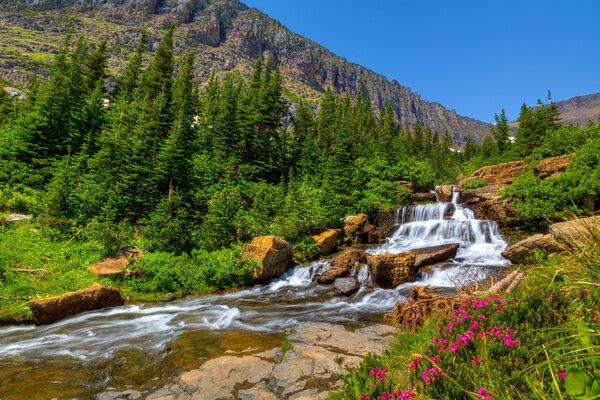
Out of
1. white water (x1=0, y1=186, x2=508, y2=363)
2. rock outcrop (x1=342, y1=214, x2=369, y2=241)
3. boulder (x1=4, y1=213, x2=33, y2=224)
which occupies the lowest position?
white water (x1=0, y1=186, x2=508, y2=363)

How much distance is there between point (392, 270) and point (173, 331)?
412 inches

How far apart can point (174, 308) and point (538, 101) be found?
71.0 metres

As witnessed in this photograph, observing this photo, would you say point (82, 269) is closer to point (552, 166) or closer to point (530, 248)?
point (530, 248)

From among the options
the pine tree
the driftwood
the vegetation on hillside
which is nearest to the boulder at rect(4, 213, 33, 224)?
the vegetation on hillside

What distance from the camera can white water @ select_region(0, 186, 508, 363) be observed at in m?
9.88

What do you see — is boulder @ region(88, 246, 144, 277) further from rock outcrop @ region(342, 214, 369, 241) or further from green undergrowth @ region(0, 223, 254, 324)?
rock outcrop @ region(342, 214, 369, 241)

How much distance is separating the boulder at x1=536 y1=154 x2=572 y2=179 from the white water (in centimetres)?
1142

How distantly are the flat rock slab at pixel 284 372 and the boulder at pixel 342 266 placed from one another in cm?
907

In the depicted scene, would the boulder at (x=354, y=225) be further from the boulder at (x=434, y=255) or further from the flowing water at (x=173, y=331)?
the boulder at (x=434, y=255)

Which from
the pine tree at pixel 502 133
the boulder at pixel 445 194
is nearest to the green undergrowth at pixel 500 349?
the boulder at pixel 445 194

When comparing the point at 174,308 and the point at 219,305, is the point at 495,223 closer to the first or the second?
the point at 219,305

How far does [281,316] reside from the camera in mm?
12523

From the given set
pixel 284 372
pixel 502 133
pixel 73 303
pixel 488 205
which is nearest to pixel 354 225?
pixel 488 205

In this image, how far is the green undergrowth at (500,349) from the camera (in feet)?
11.0
